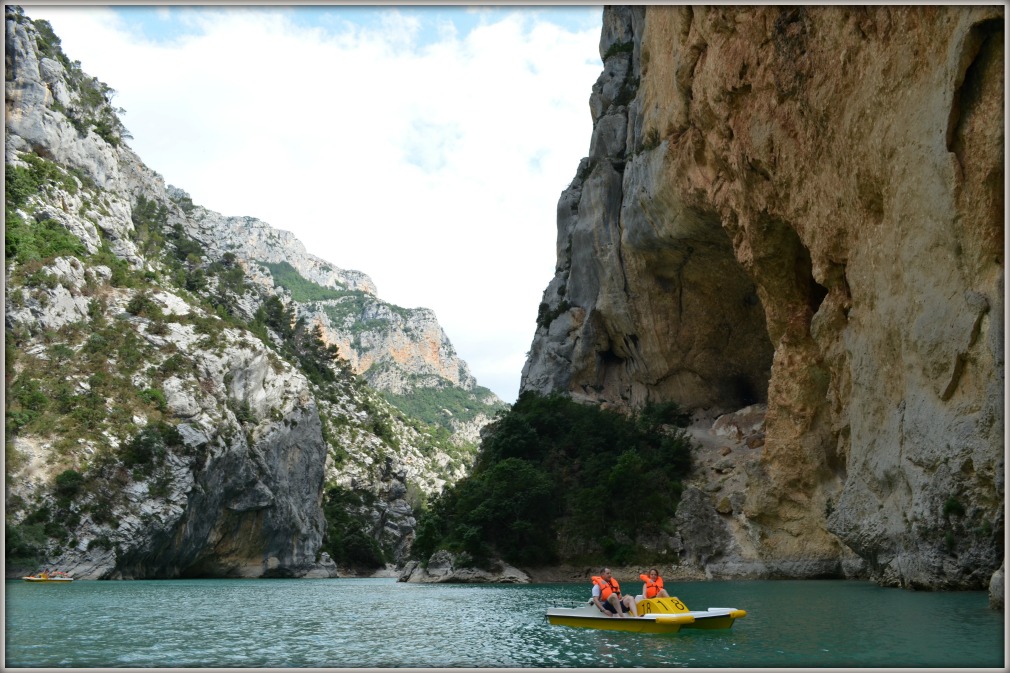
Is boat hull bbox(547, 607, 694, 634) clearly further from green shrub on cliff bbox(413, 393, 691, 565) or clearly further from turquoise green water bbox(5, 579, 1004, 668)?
green shrub on cliff bbox(413, 393, 691, 565)

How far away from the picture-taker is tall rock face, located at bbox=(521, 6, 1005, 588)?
17719 mm

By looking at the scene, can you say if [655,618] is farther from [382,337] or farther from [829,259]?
[382,337]

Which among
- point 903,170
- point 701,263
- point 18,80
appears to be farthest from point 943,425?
point 18,80

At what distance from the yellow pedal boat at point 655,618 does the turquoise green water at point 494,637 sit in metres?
0.32

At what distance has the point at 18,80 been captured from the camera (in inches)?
2329

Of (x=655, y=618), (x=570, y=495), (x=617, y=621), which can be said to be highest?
(x=655, y=618)

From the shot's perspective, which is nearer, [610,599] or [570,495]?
[610,599]

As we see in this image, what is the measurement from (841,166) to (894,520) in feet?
34.3

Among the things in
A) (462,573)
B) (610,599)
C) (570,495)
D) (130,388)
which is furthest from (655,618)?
(130,388)

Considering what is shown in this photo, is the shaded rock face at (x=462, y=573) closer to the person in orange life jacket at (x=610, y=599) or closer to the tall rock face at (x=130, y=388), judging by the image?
the tall rock face at (x=130, y=388)

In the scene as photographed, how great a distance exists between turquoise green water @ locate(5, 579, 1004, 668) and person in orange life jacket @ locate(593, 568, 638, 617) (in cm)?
76

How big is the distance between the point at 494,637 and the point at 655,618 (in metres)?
3.49

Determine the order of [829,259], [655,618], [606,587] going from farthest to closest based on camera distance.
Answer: [829,259], [606,587], [655,618]

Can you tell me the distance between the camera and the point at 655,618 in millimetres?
17344
